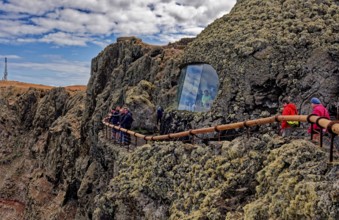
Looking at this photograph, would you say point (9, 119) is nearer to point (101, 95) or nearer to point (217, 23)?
point (101, 95)

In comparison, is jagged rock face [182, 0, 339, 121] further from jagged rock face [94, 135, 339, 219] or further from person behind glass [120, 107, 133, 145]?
jagged rock face [94, 135, 339, 219]

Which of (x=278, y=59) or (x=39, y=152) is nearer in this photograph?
(x=278, y=59)

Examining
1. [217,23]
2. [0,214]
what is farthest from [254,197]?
[0,214]

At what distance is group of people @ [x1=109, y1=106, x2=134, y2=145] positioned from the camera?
70.5ft

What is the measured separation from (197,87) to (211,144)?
11.1 meters

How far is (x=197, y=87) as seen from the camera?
73.0ft

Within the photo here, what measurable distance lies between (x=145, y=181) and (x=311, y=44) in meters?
10.5

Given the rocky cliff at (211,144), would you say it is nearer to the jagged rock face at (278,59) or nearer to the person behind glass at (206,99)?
the jagged rock face at (278,59)

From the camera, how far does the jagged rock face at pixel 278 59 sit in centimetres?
1814

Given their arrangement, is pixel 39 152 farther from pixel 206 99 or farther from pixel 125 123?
pixel 206 99

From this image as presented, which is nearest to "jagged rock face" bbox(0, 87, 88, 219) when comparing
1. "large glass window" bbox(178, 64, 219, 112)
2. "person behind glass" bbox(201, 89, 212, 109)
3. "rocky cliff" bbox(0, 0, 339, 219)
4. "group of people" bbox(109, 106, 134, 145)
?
"rocky cliff" bbox(0, 0, 339, 219)

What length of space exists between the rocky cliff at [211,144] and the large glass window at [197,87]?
0.50 m

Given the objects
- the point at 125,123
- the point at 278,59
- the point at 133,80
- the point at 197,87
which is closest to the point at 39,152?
the point at 133,80

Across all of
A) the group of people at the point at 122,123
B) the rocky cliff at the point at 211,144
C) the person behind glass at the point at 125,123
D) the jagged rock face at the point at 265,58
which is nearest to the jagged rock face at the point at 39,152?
the rocky cliff at the point at 211,144
